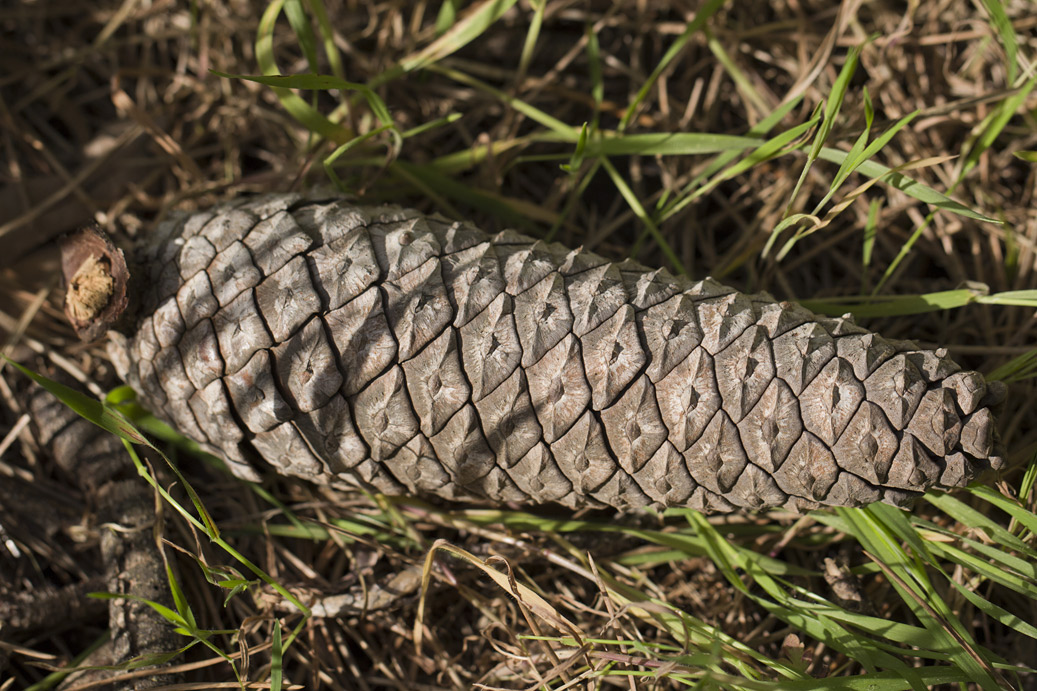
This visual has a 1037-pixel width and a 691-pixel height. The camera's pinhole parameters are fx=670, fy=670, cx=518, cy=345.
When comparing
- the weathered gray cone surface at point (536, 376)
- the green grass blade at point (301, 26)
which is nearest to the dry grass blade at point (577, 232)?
the green grass blade at point (301, 26)

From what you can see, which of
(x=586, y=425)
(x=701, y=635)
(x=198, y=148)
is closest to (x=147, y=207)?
(x=198, y=148)

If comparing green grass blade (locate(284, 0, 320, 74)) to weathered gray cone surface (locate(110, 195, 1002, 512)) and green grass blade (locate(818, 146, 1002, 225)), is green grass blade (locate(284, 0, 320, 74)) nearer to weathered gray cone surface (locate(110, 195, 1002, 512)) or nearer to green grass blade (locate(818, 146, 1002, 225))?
weathered gray cone surface (locate(110, 195, 1002, 512))

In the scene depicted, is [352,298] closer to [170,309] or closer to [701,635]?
[170,309]

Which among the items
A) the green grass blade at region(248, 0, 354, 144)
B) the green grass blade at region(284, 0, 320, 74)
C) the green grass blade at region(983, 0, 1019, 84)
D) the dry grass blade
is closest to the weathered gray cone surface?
the dry grass blade

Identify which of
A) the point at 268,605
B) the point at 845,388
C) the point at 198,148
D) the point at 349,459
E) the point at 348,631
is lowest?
the point at 348,631

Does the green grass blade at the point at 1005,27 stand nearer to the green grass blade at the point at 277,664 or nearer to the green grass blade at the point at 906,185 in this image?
the green grass blade at the point at 906,185

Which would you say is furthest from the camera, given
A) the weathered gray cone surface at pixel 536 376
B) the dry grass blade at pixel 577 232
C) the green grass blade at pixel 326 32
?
the green grass blade at pixel 326 32

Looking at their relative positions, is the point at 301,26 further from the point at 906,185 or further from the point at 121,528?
the point at 906,185

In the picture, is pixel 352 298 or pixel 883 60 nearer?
pixel 352 298

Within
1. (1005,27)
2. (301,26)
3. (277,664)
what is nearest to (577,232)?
(301,26)
